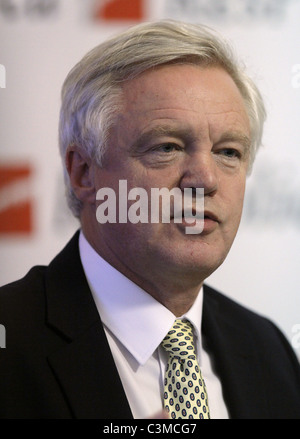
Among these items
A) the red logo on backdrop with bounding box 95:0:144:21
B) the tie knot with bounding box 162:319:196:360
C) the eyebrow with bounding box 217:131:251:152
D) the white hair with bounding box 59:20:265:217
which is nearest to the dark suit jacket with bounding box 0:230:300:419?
the tie knot with bounding box 162:319:196:360

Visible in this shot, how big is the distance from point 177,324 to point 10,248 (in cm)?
40

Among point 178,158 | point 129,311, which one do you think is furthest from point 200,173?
point 129,311

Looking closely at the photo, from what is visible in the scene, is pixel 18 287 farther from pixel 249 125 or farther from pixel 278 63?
pixel 278 63

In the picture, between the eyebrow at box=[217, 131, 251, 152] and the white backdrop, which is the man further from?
the white backdrop

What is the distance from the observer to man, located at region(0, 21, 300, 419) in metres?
1.07

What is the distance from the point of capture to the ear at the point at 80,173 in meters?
1.20

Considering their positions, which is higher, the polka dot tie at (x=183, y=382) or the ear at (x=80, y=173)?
the ear at (x=80, y=173)

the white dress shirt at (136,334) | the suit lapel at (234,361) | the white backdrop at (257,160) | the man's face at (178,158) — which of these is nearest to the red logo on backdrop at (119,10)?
the white backdrop at (257,160)

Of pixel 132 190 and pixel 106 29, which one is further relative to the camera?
pixel 106 29

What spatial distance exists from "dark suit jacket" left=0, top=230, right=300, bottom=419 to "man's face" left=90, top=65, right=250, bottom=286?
5.6 inches

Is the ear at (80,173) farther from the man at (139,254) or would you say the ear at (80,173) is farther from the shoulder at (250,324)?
the shoulder at (250,324)
